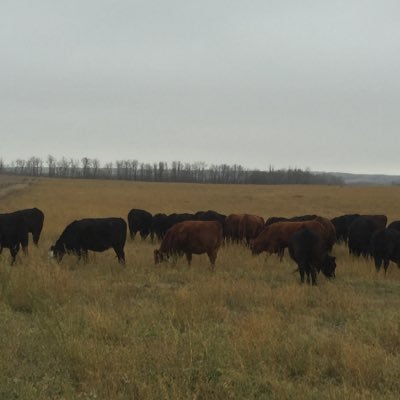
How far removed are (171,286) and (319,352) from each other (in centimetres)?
464

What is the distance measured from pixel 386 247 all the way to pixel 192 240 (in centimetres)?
496

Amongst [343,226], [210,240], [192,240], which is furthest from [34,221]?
[343,226]

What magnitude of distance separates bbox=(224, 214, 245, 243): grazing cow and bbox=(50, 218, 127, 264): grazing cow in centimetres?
672

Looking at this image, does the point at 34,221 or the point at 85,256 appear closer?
the point at 85,256

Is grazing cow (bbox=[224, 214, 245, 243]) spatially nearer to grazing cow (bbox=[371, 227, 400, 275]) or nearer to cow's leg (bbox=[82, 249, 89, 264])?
grazing cow (bbox=[371, 227, 400, 275])

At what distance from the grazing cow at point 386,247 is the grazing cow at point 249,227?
6.65 meters

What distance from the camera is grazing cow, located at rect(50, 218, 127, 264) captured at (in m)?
12.6

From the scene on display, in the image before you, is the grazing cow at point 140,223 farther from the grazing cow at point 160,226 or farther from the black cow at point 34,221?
the black cow at point 34,221

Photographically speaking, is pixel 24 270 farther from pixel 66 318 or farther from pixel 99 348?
pixel 99 348

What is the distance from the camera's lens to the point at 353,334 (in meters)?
6.37

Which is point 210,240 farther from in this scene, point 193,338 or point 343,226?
point 343,226

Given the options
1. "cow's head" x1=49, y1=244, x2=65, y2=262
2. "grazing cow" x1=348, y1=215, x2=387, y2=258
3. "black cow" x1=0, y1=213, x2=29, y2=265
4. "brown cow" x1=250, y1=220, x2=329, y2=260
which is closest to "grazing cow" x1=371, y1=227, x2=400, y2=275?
"brown cow" x1=250, y1=220, x2=329, y2=260

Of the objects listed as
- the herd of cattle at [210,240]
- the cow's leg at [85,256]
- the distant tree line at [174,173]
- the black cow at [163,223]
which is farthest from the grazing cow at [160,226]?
the distant tree line at [174,173]

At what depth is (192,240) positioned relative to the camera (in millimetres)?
Answer: 12406
